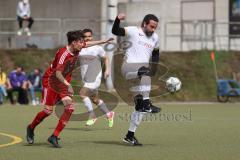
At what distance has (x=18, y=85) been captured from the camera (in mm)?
31781

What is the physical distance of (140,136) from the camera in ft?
50.6

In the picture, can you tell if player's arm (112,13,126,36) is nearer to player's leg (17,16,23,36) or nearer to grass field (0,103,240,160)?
grass field (0,103,240,160)

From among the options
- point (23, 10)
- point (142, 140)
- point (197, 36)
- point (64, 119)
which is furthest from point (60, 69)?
point (197, 36)

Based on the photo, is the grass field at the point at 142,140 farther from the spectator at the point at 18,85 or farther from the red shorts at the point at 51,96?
the spectator at the point at 18,85

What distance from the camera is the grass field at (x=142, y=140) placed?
39.0ft

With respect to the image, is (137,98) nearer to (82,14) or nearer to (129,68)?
(129,68)

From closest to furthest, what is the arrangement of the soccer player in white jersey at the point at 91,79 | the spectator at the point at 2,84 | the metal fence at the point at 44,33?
the soccer player in white jersey at the point at 91,79, the spectator at the point at 2,84, the metal fence at the point at 44,33

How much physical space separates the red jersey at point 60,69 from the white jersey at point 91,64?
4.34m

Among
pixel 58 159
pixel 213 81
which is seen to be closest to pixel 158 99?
pixel 213 81

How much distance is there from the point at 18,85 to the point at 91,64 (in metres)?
14.0

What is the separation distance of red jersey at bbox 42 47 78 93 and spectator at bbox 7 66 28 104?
60.7 ft

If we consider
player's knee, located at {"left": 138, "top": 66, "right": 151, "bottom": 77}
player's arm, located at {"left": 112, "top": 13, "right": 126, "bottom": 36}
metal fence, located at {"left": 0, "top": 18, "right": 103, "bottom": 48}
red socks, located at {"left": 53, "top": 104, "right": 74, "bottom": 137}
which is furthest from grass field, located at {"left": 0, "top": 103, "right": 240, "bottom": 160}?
metal fence, located at {"left": 0, "top": 18, "right": 103, "bottom": 48}

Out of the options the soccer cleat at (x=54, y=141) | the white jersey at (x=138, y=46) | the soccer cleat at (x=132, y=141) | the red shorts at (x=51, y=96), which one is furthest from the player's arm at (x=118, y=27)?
the soccer cleat at (x=54, y=141)

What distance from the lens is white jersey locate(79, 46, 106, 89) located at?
699 inches
